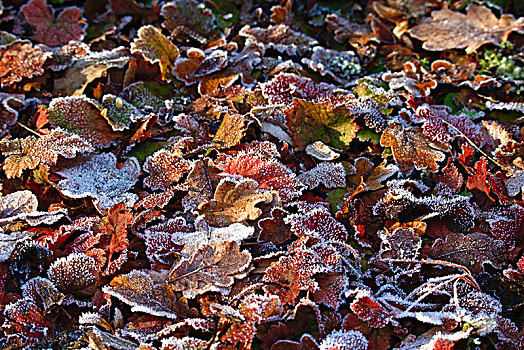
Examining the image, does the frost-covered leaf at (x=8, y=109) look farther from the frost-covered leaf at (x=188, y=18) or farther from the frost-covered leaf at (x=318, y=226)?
the frost-covered leaf at (x=318, y=226)

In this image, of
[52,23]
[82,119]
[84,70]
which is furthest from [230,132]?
[52,23]

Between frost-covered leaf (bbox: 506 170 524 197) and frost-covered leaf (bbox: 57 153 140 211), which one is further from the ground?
frost-covered leaf (bbox: 57 153 140 211)

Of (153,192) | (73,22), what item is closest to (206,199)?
(153,192)

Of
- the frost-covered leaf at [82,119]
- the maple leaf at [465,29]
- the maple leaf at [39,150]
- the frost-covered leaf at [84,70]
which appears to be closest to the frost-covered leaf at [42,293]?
the maple leaf at [39,150]

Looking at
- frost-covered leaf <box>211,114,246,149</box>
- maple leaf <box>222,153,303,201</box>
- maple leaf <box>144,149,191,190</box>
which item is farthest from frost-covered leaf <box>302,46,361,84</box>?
maple leaf <box>144,149,191,190</box>

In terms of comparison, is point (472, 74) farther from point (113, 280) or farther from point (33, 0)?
point (33, 0)

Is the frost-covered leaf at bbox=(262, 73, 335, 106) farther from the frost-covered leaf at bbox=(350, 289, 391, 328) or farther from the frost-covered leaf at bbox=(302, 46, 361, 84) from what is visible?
the frost-covered leaf at bbox=(350, 289, 391, 328)
